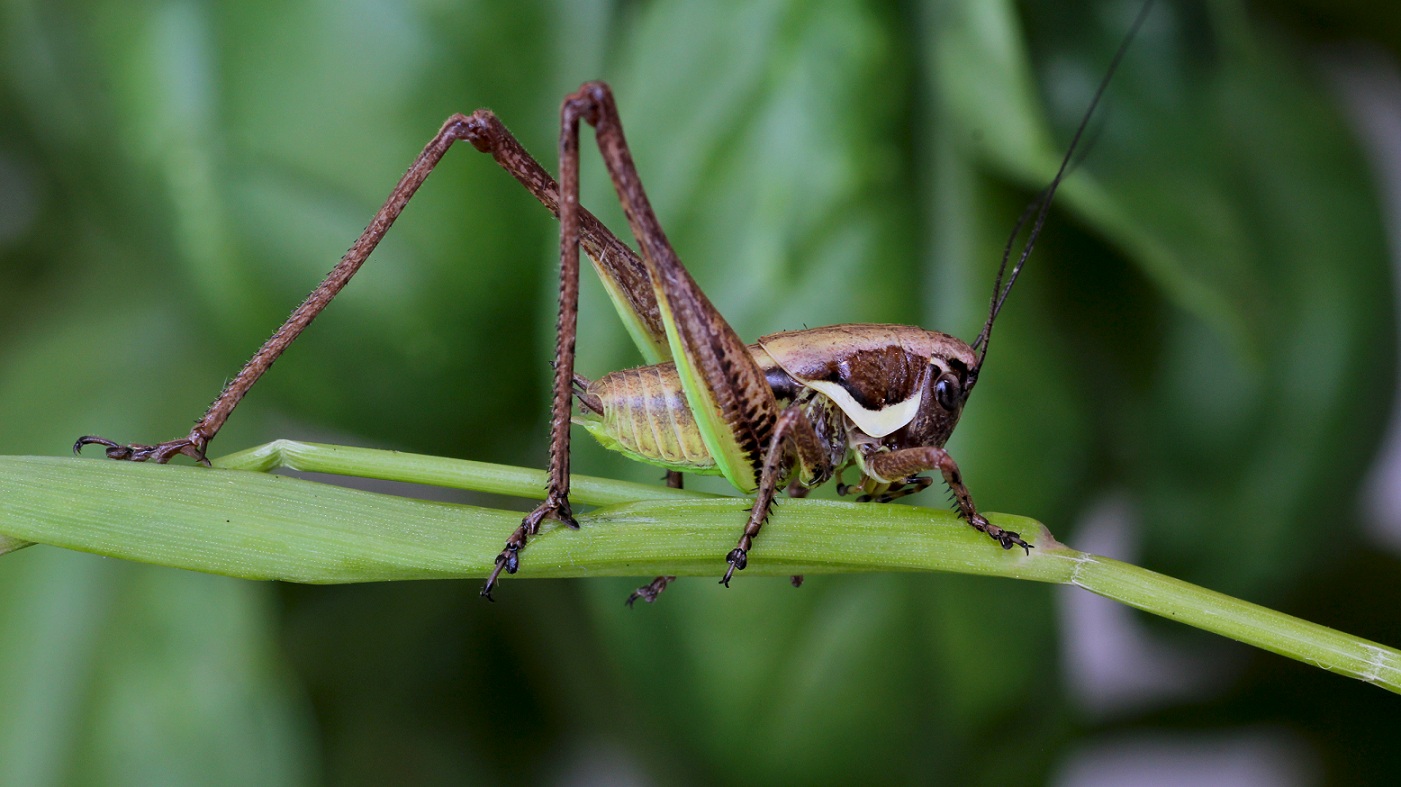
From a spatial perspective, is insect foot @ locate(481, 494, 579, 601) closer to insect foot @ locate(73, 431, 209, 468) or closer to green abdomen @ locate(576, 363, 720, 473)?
green abdomen @ locate(576, 363, 720, 473)

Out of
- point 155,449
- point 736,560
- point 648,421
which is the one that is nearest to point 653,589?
point 648,421

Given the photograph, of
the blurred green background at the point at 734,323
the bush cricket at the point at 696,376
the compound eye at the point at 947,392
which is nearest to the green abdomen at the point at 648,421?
the bush cricket at the point at 696,376

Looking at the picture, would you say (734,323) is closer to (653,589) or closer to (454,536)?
(653,589)

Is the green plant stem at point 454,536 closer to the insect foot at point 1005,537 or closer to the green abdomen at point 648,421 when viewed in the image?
the insect foot at point 1005,537

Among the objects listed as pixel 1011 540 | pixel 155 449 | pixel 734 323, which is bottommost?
pixel 1011 540

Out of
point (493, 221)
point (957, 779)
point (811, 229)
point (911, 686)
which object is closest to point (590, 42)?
point (493, 221)

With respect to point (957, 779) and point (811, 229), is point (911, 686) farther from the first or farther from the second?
point (811, 229)
